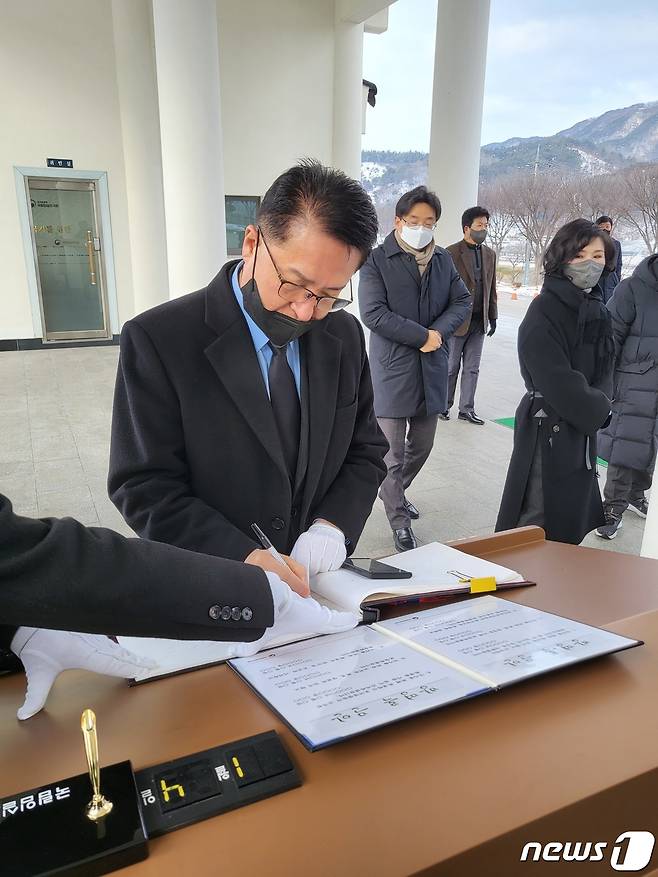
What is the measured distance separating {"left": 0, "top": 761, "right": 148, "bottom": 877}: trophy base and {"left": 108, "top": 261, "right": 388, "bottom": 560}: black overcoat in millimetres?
578

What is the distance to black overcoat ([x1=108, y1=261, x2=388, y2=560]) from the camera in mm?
1252

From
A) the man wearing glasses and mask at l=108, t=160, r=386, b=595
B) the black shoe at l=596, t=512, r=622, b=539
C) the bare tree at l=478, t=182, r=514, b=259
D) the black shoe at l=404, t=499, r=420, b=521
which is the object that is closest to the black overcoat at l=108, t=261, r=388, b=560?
the man wearing glasses and mask at l=108, t=160, r=386, b=595

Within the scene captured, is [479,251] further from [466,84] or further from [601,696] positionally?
[601,696]

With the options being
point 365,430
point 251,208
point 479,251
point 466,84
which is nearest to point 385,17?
point 251,208

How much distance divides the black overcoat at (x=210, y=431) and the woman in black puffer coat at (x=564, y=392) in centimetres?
119

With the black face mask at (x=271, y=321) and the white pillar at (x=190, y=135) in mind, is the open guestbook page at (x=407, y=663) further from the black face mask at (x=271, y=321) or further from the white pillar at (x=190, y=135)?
the white pillar at (x=190, y=135)

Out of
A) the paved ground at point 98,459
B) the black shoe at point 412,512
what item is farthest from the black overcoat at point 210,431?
the black shoe at point 412,512

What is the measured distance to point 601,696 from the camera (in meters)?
0.84

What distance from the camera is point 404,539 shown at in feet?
10.4

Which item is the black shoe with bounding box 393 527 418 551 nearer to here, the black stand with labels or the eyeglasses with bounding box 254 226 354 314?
the eyeglasses with bounding box 254 226 354 314

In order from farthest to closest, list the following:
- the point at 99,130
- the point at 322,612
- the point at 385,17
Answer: the point at 385,17
the point at 99,130
the point at 322,612

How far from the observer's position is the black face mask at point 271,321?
1.27 m

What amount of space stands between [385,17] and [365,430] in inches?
419

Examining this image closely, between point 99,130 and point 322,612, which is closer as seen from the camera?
point 322,612
